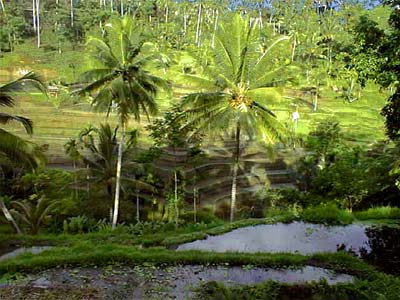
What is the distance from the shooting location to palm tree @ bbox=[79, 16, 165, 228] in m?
13.9

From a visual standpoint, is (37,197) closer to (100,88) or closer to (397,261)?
(100,88)

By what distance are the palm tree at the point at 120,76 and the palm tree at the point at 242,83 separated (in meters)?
1.51

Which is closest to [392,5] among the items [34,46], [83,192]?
[83,192]

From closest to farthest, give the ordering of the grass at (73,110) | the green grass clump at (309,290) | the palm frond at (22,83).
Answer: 1. the green grass clump at (309,290)
2. the palm frond at (22,83)
3. the grass at (73,110)

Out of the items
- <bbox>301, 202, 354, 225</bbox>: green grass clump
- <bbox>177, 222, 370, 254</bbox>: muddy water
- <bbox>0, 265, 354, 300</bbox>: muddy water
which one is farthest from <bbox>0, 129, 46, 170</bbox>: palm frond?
<bbox>301, 202, 354, 225</bbox>: green grass clump

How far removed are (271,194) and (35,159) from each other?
10.2m

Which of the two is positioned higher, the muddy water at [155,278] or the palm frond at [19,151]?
the palm frond at [19,151]

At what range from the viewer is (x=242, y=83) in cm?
1423

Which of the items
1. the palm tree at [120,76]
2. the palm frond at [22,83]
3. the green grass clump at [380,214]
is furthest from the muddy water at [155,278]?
the palm tree at [120,76]

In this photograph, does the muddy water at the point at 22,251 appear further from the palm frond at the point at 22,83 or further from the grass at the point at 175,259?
the palm frond at the point at 22,83

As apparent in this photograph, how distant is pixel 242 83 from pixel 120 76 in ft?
12.8

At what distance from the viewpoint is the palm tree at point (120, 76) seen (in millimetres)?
13898

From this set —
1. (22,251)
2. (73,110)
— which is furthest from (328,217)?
(73,110)

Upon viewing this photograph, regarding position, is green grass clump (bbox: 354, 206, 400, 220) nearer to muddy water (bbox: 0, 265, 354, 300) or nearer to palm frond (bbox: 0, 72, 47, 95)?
muddy water (bbox: 0, 265, 354, 300)
